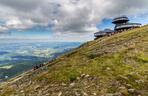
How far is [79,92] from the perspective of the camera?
2712 centimetres

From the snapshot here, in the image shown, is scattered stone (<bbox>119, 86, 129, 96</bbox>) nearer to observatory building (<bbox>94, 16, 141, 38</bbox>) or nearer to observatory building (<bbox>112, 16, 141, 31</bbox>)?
observatory building (<bbox>94, 16, 141, 38</bbox>)

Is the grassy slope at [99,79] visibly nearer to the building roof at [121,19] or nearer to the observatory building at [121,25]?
the observatory building at [121,25]

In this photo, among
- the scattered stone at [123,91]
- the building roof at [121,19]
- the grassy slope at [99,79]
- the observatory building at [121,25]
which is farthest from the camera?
the building roof at [121,19]

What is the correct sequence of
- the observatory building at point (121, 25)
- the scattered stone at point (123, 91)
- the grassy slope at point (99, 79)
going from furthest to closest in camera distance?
the observatory building at point (121, 25)
the grassy slope at point (99, 79)
the scattered stone at point (123, 91)

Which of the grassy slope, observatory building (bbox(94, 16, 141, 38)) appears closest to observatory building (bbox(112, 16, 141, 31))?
observatory building (bbox(94, 16, 141, 38))

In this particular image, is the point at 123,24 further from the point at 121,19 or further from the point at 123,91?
the point at 123,91

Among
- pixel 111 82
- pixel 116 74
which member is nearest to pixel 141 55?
pixel 116 74

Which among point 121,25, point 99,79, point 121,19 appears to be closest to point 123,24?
point 121,25

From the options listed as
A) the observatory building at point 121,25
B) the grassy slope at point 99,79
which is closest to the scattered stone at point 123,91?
the grassy slope at point 99,79

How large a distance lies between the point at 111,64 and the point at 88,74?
5363 mm

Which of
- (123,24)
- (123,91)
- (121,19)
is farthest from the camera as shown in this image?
(121,19)

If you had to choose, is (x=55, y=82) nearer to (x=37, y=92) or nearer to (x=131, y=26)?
(x=37, y=92)

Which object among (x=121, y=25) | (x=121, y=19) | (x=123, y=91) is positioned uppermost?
(x=121, y=19)

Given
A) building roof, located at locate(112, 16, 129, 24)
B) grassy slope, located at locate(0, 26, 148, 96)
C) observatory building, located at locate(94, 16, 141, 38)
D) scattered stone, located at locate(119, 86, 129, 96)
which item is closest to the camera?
scattered stone, located at locate(119, 86, 129, 96)
